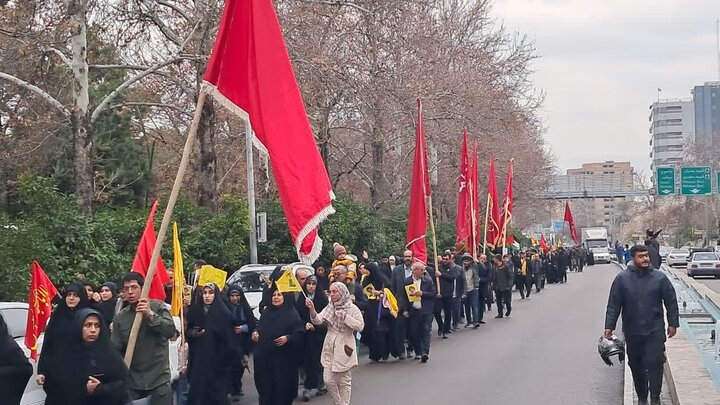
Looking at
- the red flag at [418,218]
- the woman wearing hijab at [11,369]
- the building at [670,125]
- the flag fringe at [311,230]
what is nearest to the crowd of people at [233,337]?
the woman wearing hijab at [11,369]

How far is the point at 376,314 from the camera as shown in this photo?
16.4m

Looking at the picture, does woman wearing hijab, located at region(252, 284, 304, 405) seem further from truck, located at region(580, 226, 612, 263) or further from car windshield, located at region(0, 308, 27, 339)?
truck, located at region(580, 226, 612, 263)

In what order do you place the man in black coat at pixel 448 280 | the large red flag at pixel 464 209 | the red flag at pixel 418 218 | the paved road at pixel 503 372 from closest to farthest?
the paved road at pixel 503 372 → the red flag at pixel 418 218 → the man in black coat at pixel 448 280 → the large red flag at pixel 464 209

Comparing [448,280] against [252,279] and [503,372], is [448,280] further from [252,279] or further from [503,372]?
[503,372]

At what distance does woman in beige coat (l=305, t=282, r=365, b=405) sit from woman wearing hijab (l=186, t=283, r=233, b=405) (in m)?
0.96

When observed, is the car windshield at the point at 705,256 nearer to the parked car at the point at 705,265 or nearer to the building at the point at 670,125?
the parked car at the point at 705,265

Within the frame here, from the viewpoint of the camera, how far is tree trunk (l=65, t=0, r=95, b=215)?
755 inches

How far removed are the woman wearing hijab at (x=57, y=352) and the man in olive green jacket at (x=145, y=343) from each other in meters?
1.00

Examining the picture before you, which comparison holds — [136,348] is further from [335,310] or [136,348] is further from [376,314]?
[376,314]

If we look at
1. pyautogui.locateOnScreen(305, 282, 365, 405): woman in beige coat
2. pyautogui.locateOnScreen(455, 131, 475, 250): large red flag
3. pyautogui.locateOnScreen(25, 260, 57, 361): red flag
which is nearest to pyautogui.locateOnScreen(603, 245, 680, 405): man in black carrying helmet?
pyautogui.locateOnScreen(305, 282, 365, 405): woman in beige coat

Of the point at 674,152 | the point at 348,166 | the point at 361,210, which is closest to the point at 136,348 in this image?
the point at 361,210

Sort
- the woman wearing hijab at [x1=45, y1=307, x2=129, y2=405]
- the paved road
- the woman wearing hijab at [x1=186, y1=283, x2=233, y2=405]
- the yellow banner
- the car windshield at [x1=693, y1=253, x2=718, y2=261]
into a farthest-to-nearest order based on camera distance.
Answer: the car windshield at [x1=693, y1=253, x2=718, y2=261] → the paved road → the yellow banner → the woman wearing hijab at [x1=186, y1=283, x2=233, y2=405] → the woman wearing hijab at [x1=45, y1=307, x2=129, y2=405]

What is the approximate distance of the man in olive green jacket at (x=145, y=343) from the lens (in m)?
8.15

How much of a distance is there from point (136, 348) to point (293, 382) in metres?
3.17
